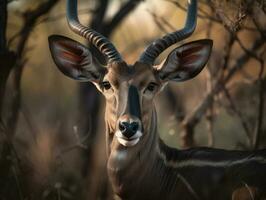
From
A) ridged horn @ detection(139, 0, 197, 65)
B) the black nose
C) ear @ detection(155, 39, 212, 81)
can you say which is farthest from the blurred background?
the black nose

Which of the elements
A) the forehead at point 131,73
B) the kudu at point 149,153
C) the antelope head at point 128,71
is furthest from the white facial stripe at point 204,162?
the forehead at point 131,73

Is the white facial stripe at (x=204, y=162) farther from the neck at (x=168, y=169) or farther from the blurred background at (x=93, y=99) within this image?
the blurred background at (x=93, y=99)

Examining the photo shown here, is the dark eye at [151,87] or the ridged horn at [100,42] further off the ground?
the ridged horn at [100,42]

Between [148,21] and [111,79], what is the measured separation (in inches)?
547

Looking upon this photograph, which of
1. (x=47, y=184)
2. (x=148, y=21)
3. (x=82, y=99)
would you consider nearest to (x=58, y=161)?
(x=47, y=184)

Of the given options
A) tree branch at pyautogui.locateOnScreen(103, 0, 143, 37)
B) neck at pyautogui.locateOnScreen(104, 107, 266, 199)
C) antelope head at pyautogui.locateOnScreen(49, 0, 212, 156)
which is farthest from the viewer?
tree branch at pyautogui.locateOnScreen(103, 0, 143, 37)

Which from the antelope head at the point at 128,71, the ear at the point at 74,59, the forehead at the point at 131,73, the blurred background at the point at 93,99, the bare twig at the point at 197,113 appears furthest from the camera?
the bare twig at the point at 197,113

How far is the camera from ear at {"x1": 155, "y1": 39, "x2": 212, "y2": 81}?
11.1 metres

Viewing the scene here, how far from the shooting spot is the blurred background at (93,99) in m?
11.4

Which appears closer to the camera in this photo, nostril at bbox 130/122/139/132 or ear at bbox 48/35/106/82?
nostril at bbox 130/122/139/132

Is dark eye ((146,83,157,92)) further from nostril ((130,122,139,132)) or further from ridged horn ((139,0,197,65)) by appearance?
nostril ((130,122,139,132))

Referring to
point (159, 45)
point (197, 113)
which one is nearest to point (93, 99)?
point (197, 113)

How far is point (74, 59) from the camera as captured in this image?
11.3 m

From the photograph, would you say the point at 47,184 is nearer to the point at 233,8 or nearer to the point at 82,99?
the point at 233,8
